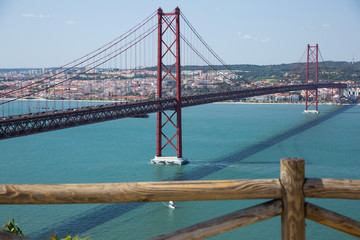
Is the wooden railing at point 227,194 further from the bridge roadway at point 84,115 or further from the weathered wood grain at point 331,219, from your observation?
the bridge roadway at point 84,115

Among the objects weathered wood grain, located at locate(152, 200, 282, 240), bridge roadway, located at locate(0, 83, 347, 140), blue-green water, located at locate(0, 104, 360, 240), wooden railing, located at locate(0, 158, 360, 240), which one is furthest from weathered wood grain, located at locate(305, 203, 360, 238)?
bridge roadway, located at locate(0, 83, 347, 140)

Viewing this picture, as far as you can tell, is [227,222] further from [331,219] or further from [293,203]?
[331,219]

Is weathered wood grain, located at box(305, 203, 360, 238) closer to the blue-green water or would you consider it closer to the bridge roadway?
the blue-green water

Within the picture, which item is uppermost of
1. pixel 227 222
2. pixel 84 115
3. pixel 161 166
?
pixel 227 222

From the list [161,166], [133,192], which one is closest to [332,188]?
[133,192]

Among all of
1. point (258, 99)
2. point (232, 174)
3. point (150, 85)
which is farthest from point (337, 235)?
point (258, 99)
